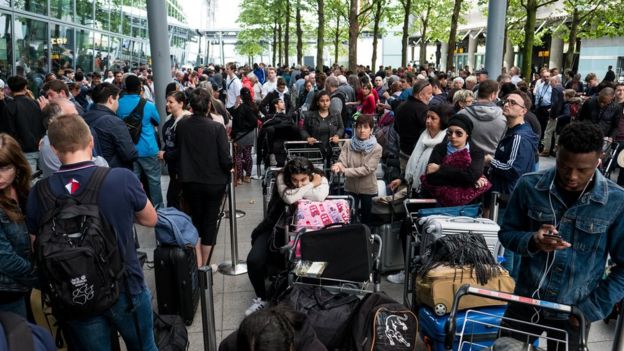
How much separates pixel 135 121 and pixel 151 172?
2.31 ft

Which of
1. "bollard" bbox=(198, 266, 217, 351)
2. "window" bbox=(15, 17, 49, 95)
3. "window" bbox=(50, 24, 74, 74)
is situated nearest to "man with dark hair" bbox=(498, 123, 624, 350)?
"bollard" bbox=(198, 266, 217, 351)

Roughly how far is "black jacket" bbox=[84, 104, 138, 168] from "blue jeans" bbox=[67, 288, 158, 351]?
9.57ft

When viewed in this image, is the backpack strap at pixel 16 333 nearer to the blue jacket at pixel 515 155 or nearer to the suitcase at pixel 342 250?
the suitcase at pixel 342 250

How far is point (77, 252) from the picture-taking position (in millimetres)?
2592

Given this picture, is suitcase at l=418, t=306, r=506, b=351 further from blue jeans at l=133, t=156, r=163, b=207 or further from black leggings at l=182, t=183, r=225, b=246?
blue jeans at l=133, t=156, r=163, b=207

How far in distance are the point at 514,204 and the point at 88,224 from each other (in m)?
2.38

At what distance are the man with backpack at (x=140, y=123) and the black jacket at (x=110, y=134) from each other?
2.30 ft

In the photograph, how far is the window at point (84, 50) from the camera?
69.3 ft

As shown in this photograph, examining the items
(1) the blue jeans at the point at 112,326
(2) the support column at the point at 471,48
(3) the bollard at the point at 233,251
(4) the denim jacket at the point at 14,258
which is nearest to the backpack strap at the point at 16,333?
(1) the blue jeans at the point at 112,326

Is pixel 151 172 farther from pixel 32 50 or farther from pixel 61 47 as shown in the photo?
pixel 61 47

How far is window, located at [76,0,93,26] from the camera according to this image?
20812 mm

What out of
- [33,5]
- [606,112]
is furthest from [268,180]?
[33,5]

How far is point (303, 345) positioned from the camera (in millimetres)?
2648

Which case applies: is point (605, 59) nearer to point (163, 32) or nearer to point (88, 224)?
point (163, 32)
